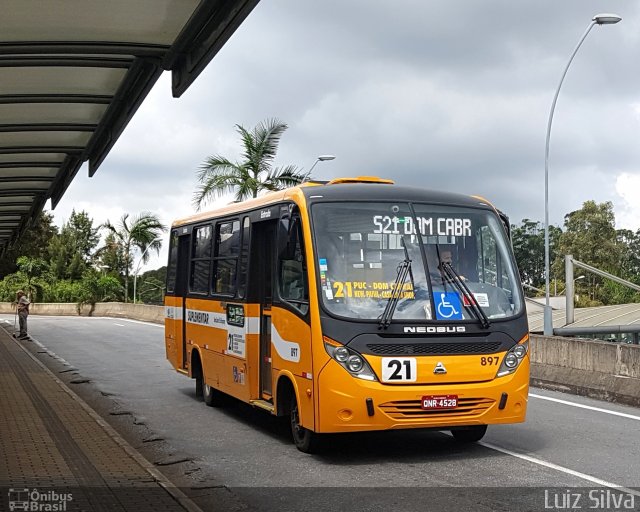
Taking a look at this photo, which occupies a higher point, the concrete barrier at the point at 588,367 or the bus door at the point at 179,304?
the bus door at the point at 179,304

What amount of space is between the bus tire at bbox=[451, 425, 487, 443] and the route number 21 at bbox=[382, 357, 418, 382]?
1.33m

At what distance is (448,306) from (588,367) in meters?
6.32

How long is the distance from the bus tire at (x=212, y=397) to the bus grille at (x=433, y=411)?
5.16m

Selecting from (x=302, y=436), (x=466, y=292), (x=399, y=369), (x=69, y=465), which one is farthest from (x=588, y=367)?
(x=69, y=465)

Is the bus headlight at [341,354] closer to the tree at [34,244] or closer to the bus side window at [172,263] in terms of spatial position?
the bus side window at [172,263]

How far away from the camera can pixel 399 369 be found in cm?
883

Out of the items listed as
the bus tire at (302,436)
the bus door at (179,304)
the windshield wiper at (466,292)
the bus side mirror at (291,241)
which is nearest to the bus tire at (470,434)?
the windshield wiper at (466,292)

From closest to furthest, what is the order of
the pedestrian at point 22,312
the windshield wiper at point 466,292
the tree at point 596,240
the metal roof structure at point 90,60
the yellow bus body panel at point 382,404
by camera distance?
the metal roof structure at point 90,60 < the yellow bus body panel at point 382,404 < the windshield wiper at point 466,292 < the pedestrian at point 22,312 < the tree at point 596,240

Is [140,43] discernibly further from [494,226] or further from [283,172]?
[283,172]

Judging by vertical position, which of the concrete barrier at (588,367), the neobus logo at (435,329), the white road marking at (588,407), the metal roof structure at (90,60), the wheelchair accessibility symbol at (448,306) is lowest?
the white road marking at (588,407)

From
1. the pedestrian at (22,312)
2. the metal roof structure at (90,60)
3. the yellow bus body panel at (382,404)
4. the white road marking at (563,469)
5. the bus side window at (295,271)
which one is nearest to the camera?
the white road marking at (563,469)

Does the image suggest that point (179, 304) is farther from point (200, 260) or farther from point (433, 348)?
point (433, 348)

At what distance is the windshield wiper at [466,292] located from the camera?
9.24 meters

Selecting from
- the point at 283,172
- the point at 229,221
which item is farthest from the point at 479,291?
the point at 283,172
